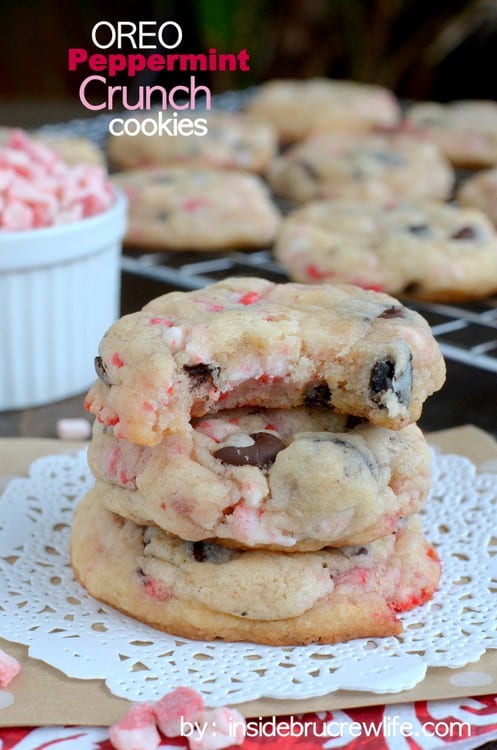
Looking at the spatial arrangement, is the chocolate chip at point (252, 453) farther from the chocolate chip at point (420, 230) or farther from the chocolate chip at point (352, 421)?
the chocolate chip at point (420, 230)

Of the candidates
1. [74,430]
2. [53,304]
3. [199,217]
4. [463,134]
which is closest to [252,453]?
[74,430]

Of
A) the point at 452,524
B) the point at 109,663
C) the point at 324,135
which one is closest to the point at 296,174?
the point at 324,135

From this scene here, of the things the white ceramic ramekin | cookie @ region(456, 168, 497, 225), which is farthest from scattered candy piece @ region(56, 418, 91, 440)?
cookie @ region(456, 168, 497, 225)

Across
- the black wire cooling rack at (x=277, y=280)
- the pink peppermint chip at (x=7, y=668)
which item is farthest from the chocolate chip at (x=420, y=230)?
the pink peppermint chip at (x=7, y=668)

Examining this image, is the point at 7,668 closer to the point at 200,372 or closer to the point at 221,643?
the point at 221,643

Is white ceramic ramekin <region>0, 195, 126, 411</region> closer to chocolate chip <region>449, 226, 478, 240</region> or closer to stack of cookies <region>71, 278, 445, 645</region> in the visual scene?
stack of cookies <region>71, 278, 445, 645</region>

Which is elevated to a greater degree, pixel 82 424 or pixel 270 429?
pixel 270 429

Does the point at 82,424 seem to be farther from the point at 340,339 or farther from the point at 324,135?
the point at 324,135
